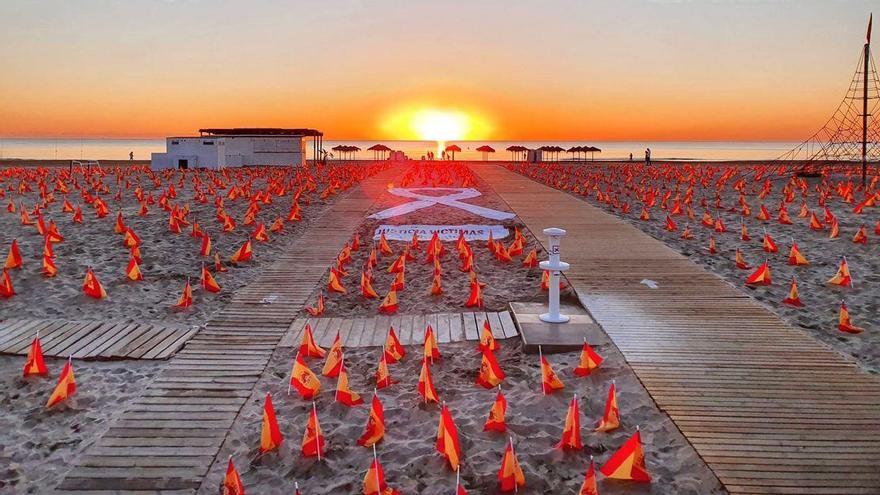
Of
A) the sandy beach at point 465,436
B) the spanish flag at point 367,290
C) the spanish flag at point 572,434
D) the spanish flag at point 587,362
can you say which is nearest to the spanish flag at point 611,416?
the sandy beach at point 465,436

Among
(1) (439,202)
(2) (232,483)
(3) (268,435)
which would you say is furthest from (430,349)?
(1) (439,202)

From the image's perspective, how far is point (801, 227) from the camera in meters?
17.9

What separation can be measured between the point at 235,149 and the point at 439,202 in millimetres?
31010

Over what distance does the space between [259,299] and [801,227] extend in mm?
15664

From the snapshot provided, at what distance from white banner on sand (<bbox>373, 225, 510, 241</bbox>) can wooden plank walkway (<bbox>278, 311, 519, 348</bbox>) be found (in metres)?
6.22

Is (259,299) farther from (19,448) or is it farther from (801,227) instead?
(801,227)

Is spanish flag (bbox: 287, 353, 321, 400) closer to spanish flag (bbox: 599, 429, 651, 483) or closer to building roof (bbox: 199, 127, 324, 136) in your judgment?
spanish flag (bbox: 599, 429, 651, 483)

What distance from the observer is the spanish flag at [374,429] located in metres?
6.32

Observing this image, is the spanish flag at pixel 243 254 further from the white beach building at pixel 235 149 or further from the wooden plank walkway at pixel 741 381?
the white beach building at pixel 235 149

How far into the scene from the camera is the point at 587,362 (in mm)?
7684

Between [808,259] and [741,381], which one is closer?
[741,381]

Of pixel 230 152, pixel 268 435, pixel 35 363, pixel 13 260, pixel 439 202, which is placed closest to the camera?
pixel 268 435

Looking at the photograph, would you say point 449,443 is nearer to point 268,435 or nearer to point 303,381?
point 268,435

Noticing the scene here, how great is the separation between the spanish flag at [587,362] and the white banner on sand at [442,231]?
8.94 meters
